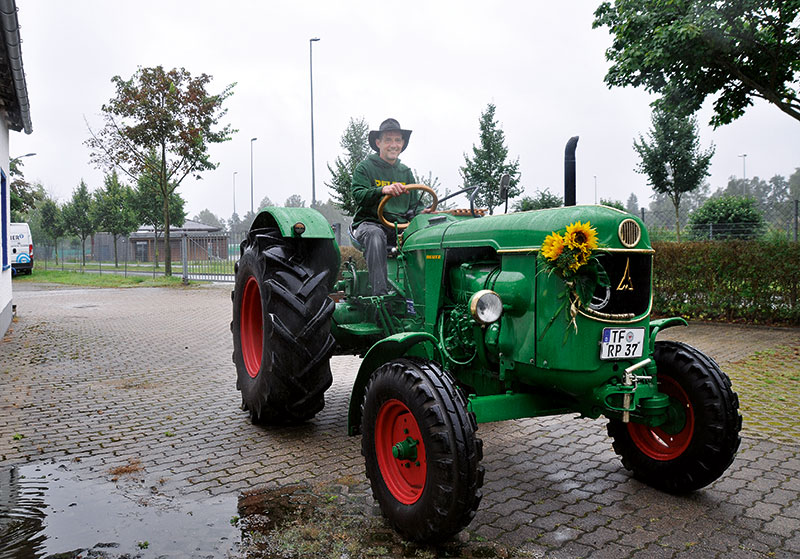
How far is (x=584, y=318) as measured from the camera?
9.48 feet

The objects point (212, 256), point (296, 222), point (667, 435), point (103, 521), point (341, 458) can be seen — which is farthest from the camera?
point (212, 256)

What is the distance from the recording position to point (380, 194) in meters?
4.57

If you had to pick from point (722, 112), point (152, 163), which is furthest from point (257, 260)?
point (152, 163)

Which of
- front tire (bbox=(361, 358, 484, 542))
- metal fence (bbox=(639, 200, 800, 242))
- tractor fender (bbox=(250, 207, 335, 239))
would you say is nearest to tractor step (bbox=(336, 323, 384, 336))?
tractor fender (bbox=(250, 207, 335, 239))

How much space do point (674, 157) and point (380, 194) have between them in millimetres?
16683

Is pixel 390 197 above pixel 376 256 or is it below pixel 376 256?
above

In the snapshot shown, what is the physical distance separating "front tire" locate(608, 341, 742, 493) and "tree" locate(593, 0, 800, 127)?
22.6 ft

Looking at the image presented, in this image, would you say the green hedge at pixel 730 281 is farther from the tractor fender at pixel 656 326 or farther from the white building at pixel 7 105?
the white building at pixel 7 105

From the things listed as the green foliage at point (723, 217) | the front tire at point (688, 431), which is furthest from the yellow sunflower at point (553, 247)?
the green foliage at point (723, 217)

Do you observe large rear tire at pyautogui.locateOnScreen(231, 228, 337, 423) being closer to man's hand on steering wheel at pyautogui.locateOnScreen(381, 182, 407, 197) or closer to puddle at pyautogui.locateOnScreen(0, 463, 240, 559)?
man's hand on steering wheel at pyautogui.locateOnScreen(381, 182, 407, 197)

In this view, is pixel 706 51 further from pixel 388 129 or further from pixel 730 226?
pixel 730 226

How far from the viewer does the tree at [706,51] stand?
8766 millimetres

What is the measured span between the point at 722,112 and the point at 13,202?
23.7 meters

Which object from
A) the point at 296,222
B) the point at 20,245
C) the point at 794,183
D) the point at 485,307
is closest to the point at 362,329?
the point at 296,222
